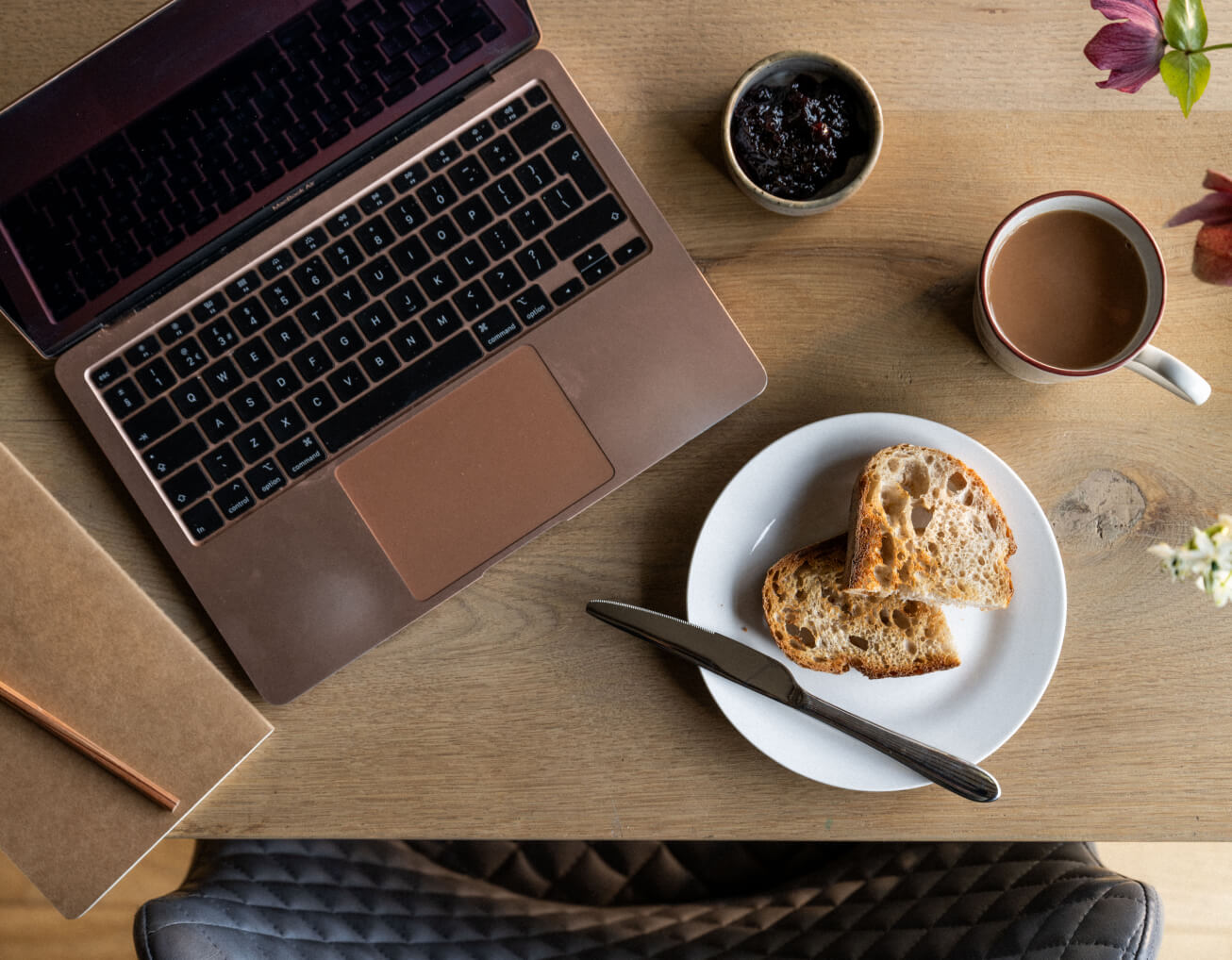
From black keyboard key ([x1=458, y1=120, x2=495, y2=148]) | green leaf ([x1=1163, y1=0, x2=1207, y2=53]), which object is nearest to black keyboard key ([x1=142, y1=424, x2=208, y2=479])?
black keyboard key ([x1=458, y1=120, x2=495, y2=148])

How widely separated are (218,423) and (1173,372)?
0.75 metres

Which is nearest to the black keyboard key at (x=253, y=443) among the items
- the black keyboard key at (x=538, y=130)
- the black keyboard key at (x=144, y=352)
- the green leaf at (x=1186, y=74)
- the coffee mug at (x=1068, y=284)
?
the black keyboard key at (x=144, y=352)

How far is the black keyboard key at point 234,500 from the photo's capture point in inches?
30.2

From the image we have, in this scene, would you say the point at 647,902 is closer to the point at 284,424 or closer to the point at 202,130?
the point at 284,424

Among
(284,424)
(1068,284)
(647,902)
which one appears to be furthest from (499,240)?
(647,902)

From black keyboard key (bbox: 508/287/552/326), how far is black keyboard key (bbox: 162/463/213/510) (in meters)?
0.29

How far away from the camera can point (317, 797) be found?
0.80 metres

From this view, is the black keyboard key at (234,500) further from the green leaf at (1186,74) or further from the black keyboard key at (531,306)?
the green leaf at (1186,74)

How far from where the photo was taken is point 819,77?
2.50 ft

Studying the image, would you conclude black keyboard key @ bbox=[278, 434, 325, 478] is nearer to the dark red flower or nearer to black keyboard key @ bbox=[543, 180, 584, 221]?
black keyboard key @ bbox=[543, 180, 584, 221]

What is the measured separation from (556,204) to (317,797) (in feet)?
1.78

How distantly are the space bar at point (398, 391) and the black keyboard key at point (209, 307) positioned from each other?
129 mm

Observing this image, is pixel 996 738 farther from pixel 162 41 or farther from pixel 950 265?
pixel 162 41

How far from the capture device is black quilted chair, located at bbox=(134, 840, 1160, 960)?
2.48ft
